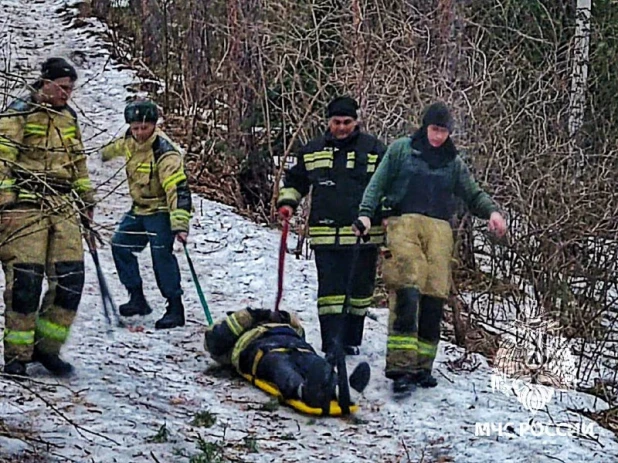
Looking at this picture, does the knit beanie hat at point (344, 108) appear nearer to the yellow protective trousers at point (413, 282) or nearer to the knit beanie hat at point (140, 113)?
the yellow protective trousers at point (413, 282)

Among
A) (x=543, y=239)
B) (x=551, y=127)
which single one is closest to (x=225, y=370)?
(x=543, y=239)

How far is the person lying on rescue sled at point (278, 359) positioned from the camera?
702 cm

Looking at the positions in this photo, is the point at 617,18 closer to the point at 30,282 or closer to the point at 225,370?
the point at 225,370

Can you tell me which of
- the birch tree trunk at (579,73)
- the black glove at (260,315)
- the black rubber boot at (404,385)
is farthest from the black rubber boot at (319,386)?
the birch tree trunk at (579,73)

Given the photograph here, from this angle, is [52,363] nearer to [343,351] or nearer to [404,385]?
[343,351]

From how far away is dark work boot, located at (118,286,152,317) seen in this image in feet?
29.9

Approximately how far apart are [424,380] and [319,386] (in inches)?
39.3

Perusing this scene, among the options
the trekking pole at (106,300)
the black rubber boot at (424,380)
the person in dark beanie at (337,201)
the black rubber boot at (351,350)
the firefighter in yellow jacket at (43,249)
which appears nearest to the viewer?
the firefighter in yellow jacket at (43,249)

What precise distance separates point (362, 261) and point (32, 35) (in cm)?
1291

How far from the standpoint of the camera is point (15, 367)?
701 cm

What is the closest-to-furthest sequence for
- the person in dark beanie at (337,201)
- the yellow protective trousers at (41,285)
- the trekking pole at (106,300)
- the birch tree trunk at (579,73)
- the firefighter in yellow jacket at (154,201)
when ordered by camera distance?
1. the yellow protective trousers at (41,285)
2. the trekking pole at (106,300)
3. the person in dark beanie at (337,201)
4. the firefighter in yellow jacket at (154,201)
5. the birch tree trunk at (579,73)

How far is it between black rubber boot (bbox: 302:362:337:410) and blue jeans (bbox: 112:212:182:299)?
7.05ft

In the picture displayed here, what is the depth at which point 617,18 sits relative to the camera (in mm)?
15602

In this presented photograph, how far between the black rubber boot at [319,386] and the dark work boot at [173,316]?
2.16 m
